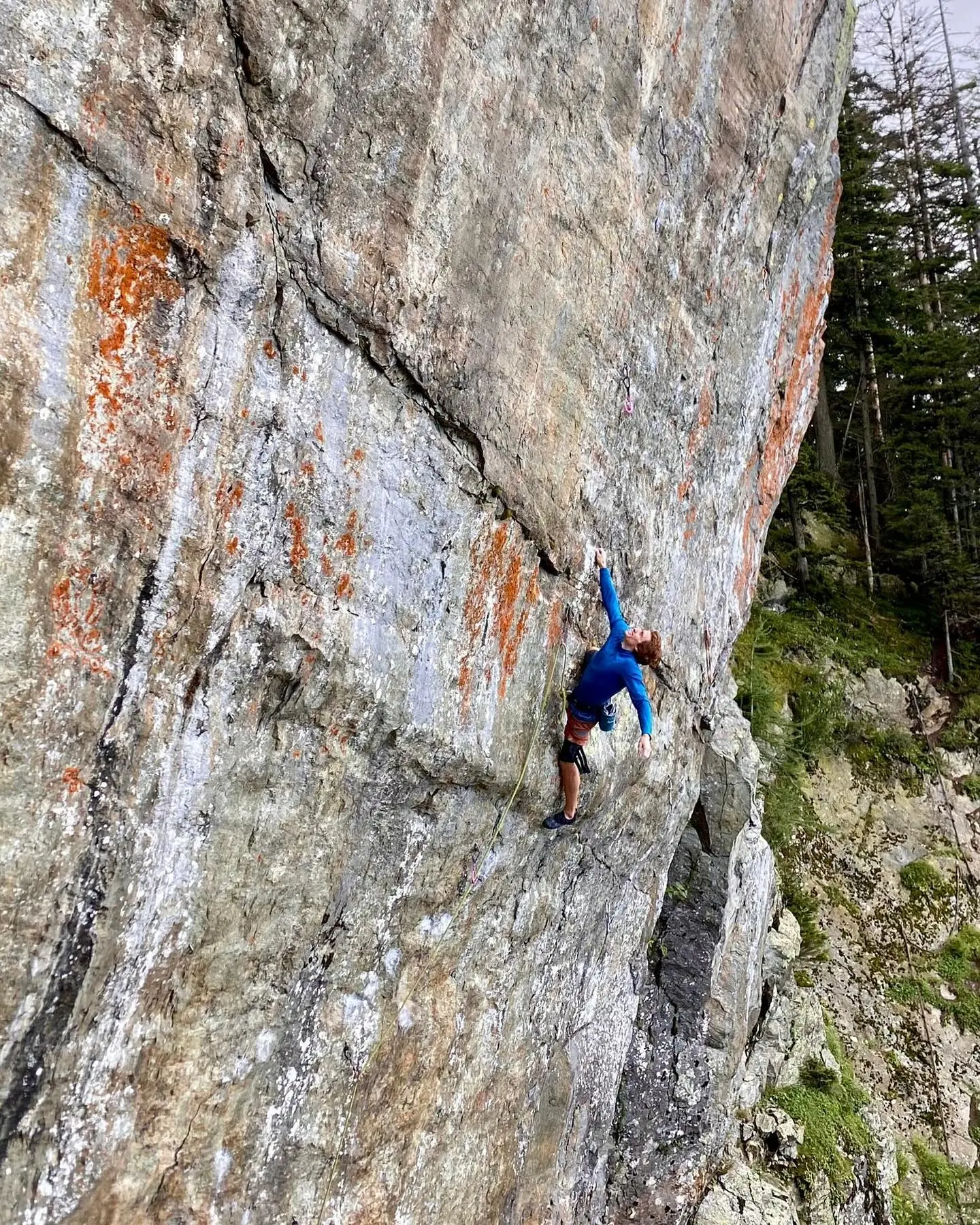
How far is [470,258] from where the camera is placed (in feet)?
17.8

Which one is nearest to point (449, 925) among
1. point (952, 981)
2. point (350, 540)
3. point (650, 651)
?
point (650, 651)

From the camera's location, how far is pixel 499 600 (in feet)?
19.9

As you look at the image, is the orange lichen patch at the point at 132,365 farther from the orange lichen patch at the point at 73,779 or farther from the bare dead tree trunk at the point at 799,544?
the bare dead tree trunk at the point at 799,544

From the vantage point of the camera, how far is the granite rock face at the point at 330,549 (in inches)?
147

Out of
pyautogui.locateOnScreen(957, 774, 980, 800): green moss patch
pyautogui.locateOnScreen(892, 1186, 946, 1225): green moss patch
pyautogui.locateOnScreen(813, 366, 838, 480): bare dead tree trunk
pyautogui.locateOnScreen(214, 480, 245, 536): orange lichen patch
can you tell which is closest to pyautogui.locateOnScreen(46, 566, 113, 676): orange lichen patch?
pyautogui.locateOnScreen(214, 480, 245, 536): orange lichen patch

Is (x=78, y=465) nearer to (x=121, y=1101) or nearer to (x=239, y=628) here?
(x=239, y=628)

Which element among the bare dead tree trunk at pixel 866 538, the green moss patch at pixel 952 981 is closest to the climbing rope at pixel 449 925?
the green moss patch at pixel 952 981

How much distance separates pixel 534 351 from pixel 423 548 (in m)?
1.92

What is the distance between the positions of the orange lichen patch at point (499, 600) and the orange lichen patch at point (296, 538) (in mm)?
1448

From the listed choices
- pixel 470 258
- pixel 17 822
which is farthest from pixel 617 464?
pixel 17 822

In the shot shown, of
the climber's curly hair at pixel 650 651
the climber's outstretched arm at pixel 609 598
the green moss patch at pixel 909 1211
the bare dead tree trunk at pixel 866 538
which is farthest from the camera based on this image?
the bare dead tree trunk at pixel 866 538

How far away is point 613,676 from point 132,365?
13.6ft

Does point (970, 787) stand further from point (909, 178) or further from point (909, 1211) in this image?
point (909, 178)

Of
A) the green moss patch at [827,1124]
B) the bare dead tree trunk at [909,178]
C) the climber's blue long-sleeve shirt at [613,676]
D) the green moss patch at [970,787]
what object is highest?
the bare dead tree trunk at [909,178]
